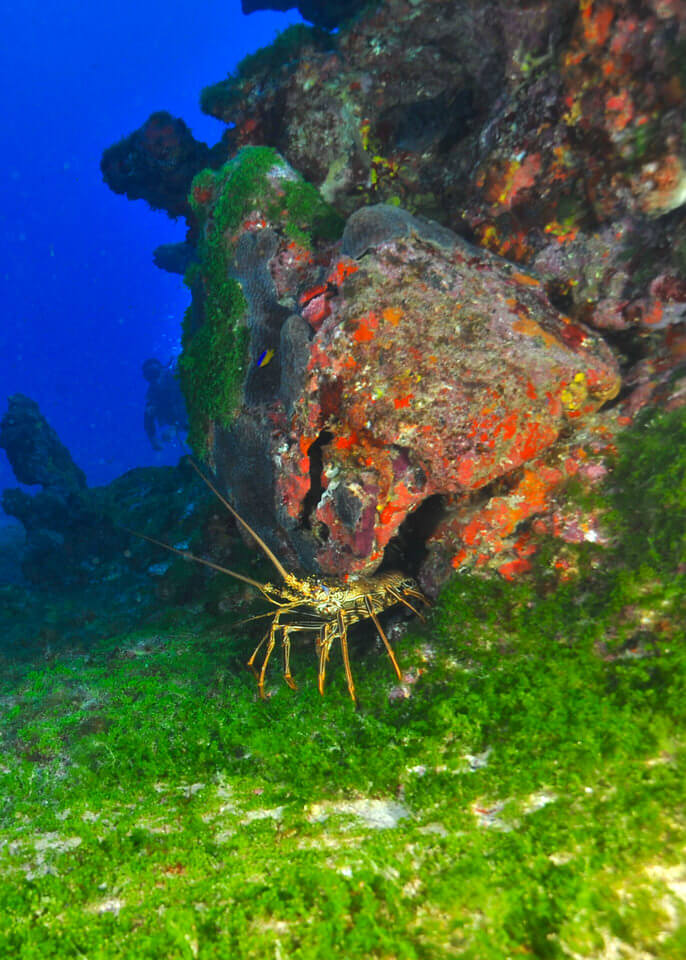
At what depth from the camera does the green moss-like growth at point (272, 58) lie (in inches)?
263

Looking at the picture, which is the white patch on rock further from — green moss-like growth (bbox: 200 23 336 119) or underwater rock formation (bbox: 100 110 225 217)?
underwater rock formation (bbox: 100 110 225 217)

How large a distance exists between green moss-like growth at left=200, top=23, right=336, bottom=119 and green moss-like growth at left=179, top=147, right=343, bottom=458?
1.86 m

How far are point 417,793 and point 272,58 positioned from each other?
9.52 metres

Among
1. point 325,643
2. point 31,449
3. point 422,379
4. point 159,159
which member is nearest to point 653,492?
point 422,379

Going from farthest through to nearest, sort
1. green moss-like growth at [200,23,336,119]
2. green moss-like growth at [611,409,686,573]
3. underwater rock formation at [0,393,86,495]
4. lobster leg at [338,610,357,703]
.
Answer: underwater rock formation at [0,393,86,495] → green moss-like growth at [200,23,336,119] → lobster leg at [338,610,357,703] → green moss-like growth at [611,409,686,573]

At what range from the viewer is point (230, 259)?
5578 millimetres

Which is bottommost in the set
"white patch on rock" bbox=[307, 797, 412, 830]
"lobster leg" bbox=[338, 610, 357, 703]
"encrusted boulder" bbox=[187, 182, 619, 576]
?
"white patch on rock" bbox=[307, 797, 412, 830]

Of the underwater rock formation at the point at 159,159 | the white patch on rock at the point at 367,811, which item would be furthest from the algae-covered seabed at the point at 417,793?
the underwater rock formation at the point at 159,159

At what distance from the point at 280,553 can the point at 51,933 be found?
11.5 ft

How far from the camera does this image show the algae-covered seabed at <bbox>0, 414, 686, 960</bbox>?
A: 5.99 feet

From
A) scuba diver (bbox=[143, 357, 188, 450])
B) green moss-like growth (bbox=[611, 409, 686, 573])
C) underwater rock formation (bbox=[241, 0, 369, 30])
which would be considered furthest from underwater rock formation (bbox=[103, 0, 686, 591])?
scuba diver (bbox=[143, 357, 188, 450])

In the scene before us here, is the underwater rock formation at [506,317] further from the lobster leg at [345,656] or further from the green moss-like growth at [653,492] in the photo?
the lobster leg at [345,656]

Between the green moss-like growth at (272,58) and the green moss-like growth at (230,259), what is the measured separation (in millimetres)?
1857

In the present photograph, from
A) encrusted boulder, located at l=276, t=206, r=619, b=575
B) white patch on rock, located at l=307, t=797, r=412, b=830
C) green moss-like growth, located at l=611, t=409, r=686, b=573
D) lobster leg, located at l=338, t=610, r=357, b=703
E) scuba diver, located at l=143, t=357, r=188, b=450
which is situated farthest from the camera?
scuba diver, located at l=143, t=357, r=188, b=450
